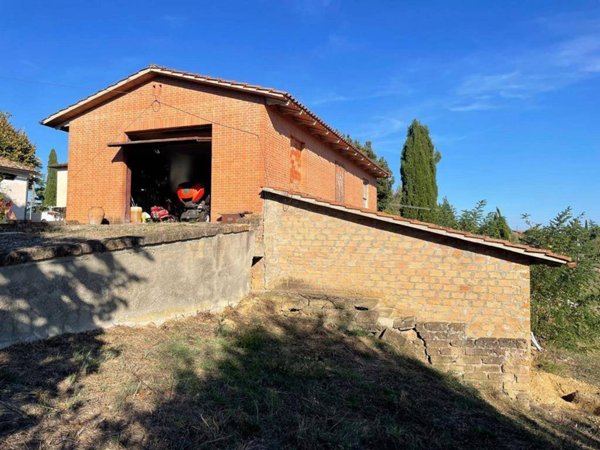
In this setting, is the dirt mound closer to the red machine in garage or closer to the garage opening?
the red machine in garage

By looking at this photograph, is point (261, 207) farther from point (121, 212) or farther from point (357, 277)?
point (121, 212)

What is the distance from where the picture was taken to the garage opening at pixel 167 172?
13.2 meters

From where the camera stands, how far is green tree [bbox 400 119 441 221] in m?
26.9

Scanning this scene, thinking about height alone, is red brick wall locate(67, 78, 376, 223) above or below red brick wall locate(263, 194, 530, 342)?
above

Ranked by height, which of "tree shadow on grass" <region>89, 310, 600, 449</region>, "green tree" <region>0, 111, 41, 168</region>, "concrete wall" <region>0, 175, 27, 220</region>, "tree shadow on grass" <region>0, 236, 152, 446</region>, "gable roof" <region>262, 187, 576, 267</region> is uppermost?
"green tree" <region>0, 111, 41, 168</region>

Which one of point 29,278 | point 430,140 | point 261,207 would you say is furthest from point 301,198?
point 430,140

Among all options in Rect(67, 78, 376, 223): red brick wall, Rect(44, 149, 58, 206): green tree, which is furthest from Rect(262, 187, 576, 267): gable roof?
Rect(44, 149, 58, 206): green tree

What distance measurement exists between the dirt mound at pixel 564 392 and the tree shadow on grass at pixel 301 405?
263cm

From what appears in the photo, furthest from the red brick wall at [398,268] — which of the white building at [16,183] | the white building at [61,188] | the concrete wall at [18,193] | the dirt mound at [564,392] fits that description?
the white building at [61,188]

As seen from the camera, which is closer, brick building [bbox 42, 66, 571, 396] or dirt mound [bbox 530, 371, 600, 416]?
brick building [bbox 42, 66, 571, 396]

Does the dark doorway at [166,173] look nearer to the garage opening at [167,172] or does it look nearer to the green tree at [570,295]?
the garage opening at [167,172]

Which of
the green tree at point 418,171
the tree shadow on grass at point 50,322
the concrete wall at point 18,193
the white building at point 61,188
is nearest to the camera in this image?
the tree shadow on grass at point 50,322

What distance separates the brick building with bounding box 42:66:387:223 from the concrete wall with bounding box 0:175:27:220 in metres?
9.88

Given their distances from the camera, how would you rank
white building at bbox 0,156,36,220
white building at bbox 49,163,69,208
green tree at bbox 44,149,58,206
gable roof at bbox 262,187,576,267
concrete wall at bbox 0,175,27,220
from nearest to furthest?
gable roof at bbox 262,187,576,267 → white building at bbox 0,156,36,220 → concrete wall at bbox 0,175,27,220 → white building at bbox 49,163,69,208 → green tree at bbox 44,149,58,206
